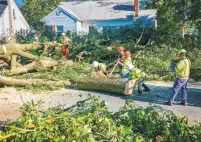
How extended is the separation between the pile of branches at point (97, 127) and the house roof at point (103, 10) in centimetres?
2890

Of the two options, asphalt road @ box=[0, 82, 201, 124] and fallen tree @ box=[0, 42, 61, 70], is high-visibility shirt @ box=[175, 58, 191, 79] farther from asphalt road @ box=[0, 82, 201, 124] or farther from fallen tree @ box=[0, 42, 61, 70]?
fallen tree @ box=[0, 42, 61, 70]

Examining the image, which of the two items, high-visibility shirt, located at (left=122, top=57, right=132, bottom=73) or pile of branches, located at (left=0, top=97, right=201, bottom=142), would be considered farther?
high-visibility shirt, located at (left=122, top=57, right=132, bottom=73)

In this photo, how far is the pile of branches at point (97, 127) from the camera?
555 centimetres

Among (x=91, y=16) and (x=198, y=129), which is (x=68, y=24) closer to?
(x=91, y=16)

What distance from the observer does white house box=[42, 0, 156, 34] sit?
35312mm

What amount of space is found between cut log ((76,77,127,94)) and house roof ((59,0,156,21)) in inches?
906

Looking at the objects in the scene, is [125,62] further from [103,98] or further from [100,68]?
[103,98]

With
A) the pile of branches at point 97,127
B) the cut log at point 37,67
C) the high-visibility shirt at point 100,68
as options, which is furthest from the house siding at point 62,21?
the pile of branches at point 97,127

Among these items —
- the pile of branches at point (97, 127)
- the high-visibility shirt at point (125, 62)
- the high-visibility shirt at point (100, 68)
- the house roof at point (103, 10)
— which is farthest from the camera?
the house roof at point (103, 10)

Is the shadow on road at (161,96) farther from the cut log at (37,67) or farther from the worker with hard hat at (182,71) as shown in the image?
the cut log at (37,67)

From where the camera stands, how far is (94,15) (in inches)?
1468

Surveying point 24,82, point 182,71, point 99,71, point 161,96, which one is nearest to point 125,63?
point 99,71

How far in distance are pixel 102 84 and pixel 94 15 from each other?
25893mm

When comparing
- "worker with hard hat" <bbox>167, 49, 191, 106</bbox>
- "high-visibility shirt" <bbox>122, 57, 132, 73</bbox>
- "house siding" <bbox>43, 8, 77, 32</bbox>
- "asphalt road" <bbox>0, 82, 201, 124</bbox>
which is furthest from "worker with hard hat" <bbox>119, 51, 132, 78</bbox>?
"house siding" <bbox>43, 8, 77, 32</bbox>
